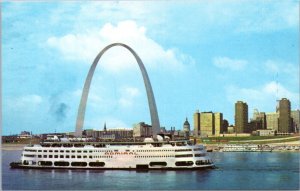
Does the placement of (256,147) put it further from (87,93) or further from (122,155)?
(122,155)

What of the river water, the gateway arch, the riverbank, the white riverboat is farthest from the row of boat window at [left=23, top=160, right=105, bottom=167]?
the riverbank

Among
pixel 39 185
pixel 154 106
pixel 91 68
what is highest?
pixel 91 68

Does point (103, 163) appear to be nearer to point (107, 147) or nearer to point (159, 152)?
point (107, 147)

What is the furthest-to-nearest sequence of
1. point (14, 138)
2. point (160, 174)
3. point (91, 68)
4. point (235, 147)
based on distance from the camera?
1. point (235, 147)
2. point (14, 138)
3. point (91, 68)
4. point (160, 174)

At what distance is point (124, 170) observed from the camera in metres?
25.0

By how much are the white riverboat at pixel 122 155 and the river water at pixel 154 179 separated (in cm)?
69

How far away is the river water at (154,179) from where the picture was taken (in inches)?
777

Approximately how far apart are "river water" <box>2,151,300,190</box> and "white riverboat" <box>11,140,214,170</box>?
69 centimetres

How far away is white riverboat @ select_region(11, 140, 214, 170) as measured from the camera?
25000 mm

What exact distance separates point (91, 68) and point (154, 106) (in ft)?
11.0

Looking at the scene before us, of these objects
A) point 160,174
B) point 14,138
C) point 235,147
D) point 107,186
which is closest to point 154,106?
point 160,174

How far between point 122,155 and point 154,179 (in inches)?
154

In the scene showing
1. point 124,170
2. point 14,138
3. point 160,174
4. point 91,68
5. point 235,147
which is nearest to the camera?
point 160,174

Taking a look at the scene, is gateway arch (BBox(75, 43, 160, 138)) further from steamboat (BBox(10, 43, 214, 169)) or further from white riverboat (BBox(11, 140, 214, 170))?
white riverboat (BBox(11, 140, 214, 170))
